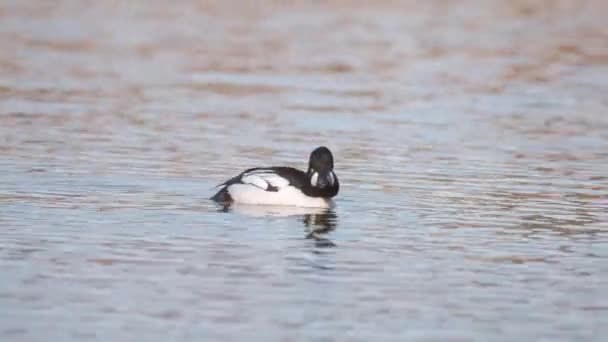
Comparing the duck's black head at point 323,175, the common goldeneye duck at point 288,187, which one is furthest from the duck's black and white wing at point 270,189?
the duck's black head at point 323,175

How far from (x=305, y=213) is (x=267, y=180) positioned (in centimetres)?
57

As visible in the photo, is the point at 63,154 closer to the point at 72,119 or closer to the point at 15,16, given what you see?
the point at 72,119

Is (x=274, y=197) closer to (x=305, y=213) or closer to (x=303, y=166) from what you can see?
(x=305, y=213)

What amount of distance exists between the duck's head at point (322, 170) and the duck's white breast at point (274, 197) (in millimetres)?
194

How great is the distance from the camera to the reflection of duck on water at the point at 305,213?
1614cm

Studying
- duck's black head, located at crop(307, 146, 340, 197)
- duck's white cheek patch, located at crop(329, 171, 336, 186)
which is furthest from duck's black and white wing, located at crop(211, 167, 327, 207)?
duck's white cheek patch, located at crop(329, 171, 336, 186)

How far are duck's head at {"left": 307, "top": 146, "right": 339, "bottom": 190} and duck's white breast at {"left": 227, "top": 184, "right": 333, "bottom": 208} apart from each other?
0.64 ft

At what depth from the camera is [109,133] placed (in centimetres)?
2331

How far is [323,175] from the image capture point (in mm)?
17219

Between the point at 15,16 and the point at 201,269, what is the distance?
30.4m

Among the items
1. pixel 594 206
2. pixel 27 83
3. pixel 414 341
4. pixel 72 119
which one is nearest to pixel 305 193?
pixel 594 206

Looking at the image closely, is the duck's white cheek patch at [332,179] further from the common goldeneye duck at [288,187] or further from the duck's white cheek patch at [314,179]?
the duck's white cheek patch at [314,179]

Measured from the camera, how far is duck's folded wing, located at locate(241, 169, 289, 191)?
1733cm

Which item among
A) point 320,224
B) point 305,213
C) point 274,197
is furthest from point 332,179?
point 320,224
